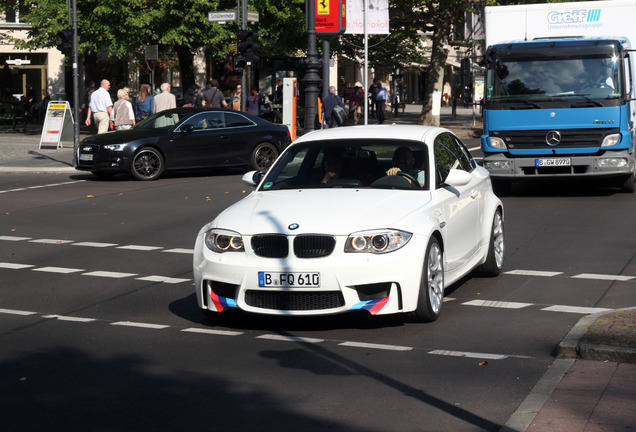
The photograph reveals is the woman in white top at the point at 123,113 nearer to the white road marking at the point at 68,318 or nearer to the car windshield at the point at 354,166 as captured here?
the car windshield at the point at 354,166

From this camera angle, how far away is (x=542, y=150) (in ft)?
58.6

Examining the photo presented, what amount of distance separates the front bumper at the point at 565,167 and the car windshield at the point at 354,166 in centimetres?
881

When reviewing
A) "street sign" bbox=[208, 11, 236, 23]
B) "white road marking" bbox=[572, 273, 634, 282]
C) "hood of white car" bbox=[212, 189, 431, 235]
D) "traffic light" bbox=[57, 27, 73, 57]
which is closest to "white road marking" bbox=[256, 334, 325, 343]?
"hood of white car" bbox=[212, 189, 431, 235]

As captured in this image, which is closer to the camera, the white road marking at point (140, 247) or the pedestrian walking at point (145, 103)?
the white road marking at point (140, 247)

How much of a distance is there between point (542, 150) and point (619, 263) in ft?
22.0

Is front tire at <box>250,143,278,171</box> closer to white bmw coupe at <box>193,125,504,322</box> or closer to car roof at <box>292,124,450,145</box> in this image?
car roof at <box>292,124,450,145</box>

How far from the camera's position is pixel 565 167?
17969mm

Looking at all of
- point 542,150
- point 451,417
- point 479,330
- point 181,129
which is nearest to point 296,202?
point 479,330

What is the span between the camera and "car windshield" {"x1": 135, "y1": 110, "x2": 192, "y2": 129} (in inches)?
901

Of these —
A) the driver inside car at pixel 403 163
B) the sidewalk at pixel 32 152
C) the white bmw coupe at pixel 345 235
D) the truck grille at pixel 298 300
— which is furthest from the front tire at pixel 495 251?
the sidewalk at pixel 32 152

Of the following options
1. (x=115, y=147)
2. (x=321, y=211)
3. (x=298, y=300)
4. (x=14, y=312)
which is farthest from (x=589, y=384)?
(x=115, y=147)

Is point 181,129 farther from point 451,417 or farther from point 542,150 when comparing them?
point 451,417

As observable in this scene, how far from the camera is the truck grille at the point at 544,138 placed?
17.6 metres

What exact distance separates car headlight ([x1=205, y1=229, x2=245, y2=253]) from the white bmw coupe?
1 centimetres
